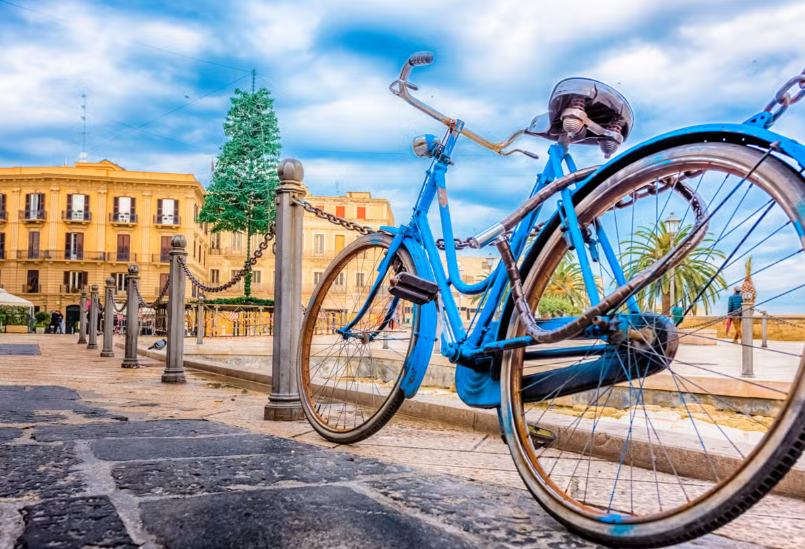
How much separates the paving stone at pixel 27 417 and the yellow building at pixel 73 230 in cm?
4416

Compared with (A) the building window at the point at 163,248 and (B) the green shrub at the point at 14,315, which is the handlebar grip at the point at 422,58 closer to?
(B) the green shrub at the point at 14,315

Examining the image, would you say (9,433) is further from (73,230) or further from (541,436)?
(73,230)

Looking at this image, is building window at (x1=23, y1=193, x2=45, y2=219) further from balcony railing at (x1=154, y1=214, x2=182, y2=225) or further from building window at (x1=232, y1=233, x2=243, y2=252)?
building window at (x1=232, y1=233, x2=243, y2=252)

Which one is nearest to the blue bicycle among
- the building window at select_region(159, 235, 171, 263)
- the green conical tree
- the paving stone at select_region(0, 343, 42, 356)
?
the paving stone at select_region(0, 343, 42, 356)

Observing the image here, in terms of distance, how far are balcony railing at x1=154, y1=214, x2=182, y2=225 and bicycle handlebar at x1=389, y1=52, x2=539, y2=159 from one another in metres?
46.9

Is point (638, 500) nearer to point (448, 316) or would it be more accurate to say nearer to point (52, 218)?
point (448, 316)

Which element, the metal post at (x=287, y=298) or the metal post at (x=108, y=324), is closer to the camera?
the metal post at (x=287, y=298)

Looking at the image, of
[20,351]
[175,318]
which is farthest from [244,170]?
[175,318]

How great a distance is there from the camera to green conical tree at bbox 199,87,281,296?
36000 mm

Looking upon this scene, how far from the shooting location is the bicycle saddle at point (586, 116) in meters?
2.01

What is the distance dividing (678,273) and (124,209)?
49421mm

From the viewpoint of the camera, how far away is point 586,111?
210cm

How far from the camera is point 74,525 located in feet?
5.44

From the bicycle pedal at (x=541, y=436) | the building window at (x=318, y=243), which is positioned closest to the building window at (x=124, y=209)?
the building window at (x=318, y=243)
